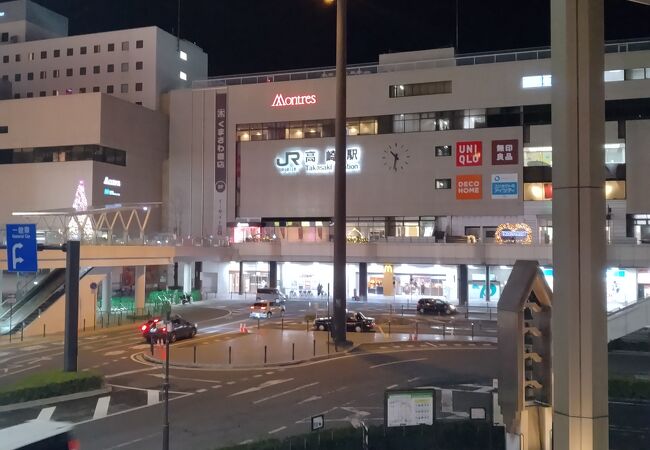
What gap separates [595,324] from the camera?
960cm

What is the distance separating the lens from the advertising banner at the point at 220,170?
2825 inches

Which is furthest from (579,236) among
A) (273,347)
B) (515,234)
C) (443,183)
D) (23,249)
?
(443,183)

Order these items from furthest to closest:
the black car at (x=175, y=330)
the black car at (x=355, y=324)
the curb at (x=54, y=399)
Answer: the black car at (x=355, y=324)
the black car at (x=175, y=330)
the curb at (x=54, y=399)

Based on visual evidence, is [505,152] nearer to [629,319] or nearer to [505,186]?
[505,186]

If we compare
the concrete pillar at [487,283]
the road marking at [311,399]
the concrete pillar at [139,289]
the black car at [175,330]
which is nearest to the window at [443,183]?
the concrete pillar at [487,283]

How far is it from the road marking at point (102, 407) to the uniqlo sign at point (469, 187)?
46.5m

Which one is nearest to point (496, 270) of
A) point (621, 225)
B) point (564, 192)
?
point (621, 225)

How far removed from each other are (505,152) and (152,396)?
4724cm

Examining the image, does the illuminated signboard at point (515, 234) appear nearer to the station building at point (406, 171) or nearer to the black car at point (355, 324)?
the station building at point (406, 171)

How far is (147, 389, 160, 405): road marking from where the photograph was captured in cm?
2100

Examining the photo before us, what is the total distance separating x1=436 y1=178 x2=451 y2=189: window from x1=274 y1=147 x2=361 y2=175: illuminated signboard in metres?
8.64

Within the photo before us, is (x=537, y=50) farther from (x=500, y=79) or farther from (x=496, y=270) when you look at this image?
(x=496, y=270)

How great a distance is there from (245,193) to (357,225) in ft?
45.0

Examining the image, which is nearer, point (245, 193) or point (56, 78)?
point (245, 193)
